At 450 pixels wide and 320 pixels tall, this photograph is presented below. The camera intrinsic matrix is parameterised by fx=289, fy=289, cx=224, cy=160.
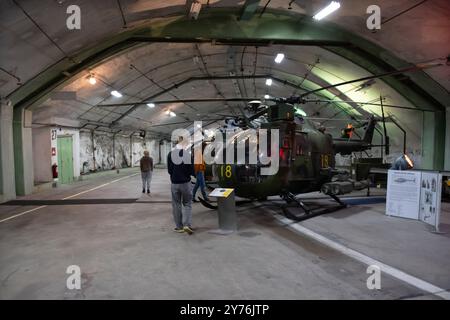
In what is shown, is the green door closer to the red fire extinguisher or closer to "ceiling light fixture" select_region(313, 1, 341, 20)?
the red fire extinguisher

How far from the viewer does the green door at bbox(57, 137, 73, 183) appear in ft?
47.6

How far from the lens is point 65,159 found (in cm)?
1475

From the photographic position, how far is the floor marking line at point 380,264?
10.9 ft

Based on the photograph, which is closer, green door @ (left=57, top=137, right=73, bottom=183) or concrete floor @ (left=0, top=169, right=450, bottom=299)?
concrete floor @ (left=0, top=169, right=450, bottom=299)

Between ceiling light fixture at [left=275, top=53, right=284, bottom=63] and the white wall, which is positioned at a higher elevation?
ceiling light fixture at [left=275, top=53, right=284, bottom=63]

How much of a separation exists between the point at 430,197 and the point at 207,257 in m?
4.95

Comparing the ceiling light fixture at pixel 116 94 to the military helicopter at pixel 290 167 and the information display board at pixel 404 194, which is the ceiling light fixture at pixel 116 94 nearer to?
the military helicopter at pixel 290 167

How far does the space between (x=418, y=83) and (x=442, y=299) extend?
8744mm
